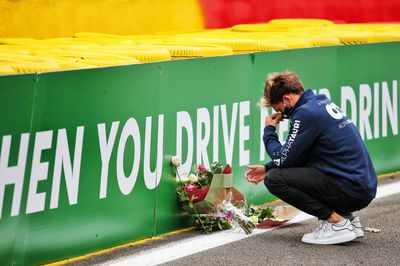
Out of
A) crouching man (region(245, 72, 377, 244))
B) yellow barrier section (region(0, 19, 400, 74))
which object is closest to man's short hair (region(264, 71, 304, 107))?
crouching man (region(245, 72, 377, 244))

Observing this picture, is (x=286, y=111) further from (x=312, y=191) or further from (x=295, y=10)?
(x=295, y=10)

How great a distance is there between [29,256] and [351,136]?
2.31m

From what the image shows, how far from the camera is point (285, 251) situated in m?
6.14

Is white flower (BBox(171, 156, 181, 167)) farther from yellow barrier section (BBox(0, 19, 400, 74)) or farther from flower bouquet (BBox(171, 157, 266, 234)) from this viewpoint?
yellow barrier section (BBox(0, 19, 400, 74))

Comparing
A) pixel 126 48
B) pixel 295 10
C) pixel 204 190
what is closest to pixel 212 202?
pixel 204 190

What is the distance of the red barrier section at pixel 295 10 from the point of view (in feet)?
40.1

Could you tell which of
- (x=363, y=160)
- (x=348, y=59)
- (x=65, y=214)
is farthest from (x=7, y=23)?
(x=363, y=160)

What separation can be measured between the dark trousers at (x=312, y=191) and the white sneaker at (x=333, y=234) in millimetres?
85

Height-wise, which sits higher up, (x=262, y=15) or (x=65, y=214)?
(x=262, y=15)

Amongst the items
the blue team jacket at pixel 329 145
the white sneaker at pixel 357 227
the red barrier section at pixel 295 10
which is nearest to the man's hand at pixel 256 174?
the blue team jacket at pixel 329 145

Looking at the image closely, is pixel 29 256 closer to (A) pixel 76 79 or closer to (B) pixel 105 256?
(B) pixel 105 256

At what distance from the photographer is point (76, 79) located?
588 centimetres

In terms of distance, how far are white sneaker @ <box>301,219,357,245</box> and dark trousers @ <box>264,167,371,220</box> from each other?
0.08 m

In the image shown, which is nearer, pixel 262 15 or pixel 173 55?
pixel 173 55
